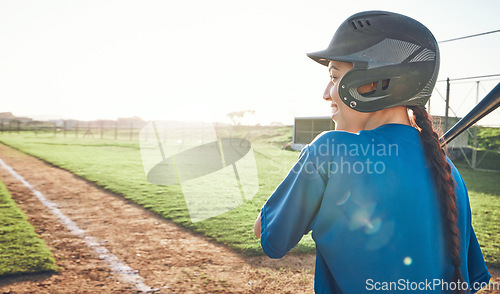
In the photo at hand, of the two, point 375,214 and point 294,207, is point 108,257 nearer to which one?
point 294,207

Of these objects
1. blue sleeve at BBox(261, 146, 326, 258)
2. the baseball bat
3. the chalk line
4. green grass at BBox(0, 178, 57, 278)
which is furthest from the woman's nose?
green grass at BBox(0, 178, 57, 278)

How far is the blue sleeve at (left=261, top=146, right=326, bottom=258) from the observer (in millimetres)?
1019

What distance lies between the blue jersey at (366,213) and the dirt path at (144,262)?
2364 mm

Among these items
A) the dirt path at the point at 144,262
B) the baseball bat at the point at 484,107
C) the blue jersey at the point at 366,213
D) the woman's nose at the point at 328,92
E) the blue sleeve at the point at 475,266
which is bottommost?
the dirt path at the point at 144,262

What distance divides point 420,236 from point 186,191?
318 inches

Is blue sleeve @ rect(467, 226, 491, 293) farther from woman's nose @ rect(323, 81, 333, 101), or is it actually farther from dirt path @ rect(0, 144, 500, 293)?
dirt path @ rect(0, 144, 500, 293)

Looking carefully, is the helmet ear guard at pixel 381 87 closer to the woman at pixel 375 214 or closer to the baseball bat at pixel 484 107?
the woman at pixel 375 214

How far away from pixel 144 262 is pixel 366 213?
3438mm

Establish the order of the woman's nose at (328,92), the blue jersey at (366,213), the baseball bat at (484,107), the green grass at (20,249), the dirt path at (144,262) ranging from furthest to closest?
1. the green grass at (20,249)
2. the dirt path at (144,262)
3. the woman's nose at (328,92)
4. the baseball bat at (484,107)
5. the blue jersey at (366,213)

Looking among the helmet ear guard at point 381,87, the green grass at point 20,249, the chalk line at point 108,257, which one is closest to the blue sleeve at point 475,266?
the helmet ear guard at point 381,87

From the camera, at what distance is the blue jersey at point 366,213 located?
3.28 feet

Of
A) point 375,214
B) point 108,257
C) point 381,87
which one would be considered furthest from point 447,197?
point 108,257

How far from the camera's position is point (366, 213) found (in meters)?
1.00

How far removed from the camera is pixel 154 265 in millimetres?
3689
